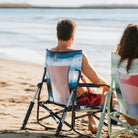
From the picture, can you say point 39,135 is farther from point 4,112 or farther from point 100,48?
point 100,48

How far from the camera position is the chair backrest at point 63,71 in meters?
3.67

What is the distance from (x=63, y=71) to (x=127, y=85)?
787 millimetres

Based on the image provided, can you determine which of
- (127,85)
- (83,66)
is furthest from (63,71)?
(127,85)

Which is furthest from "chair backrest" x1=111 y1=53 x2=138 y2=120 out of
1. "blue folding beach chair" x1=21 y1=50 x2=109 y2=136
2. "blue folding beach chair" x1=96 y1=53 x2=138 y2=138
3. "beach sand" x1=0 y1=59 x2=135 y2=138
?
"beach sand" x1=0 y1=59 x2=135 y2=138

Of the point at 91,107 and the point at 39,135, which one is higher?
the point at 91,107

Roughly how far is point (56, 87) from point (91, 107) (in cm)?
45

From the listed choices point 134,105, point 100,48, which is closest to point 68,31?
point 134,105

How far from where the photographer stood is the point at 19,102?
554cm

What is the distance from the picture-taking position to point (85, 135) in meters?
3.84

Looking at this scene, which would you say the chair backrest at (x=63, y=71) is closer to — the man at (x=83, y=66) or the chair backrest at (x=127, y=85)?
the man at (x=83, y=66)

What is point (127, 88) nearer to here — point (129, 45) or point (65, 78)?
point (129, 45)

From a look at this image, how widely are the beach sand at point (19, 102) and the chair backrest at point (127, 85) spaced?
2.66ft

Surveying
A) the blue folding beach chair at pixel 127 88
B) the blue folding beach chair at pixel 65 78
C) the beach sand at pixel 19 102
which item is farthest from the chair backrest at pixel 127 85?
the beach sand at pixel 19 102

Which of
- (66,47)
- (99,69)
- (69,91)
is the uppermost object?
(66,47)
